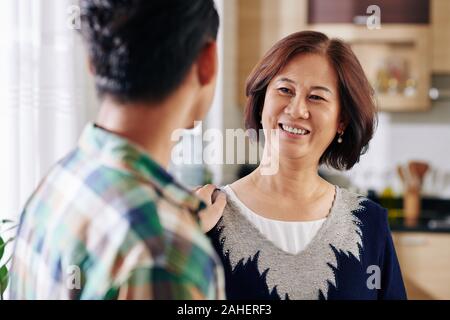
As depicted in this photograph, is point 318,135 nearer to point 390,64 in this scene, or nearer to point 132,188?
point 132,188

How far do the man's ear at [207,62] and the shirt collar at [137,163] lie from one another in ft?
0.23

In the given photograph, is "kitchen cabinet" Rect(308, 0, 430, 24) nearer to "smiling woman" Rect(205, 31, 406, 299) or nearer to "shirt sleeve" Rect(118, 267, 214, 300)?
"smiling woman" Rect(205, 31, 406, 299)

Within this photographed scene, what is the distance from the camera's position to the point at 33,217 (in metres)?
0.50

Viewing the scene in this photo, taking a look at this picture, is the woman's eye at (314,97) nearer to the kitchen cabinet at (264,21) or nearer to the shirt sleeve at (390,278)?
the shirt sleeve at (390,278)

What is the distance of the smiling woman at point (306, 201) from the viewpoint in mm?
630

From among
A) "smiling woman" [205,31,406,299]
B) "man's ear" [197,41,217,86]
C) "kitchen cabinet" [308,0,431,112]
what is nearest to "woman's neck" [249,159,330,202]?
"smiling woman" [205,31,406,299]

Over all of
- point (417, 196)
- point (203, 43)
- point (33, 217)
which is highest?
point (203, 43)

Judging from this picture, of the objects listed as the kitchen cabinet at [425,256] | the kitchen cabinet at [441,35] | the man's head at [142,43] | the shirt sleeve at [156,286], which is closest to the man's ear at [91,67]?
the man's head at [142,43]

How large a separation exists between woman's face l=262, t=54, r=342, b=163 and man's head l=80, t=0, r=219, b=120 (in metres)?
0.16

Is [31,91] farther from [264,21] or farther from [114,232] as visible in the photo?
[264,21]

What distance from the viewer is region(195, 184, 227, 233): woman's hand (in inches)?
25.7

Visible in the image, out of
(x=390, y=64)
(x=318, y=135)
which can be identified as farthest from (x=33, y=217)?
(x=390, y=64)

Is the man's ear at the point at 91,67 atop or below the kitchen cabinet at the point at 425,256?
atop

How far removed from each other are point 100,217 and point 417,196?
190 cm
